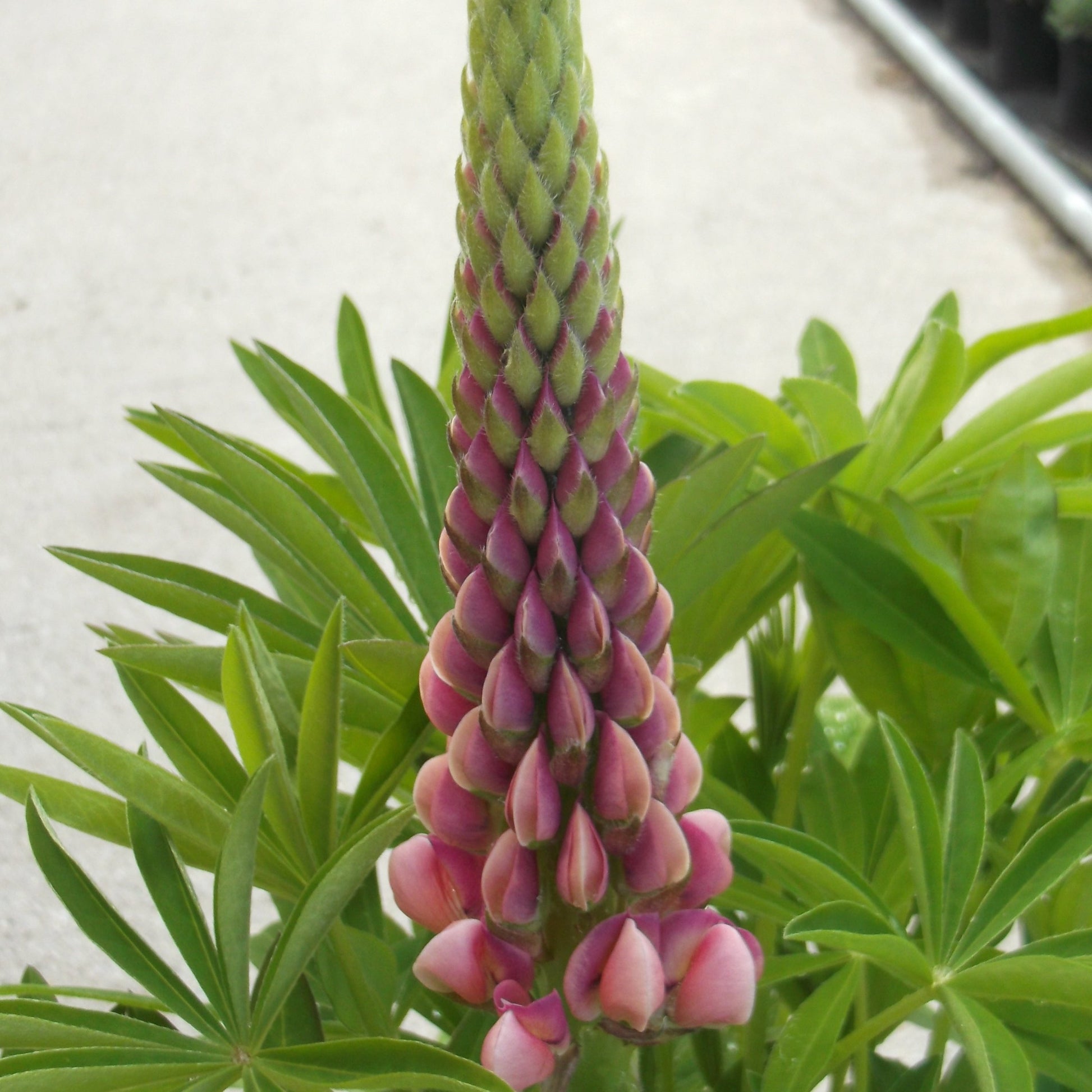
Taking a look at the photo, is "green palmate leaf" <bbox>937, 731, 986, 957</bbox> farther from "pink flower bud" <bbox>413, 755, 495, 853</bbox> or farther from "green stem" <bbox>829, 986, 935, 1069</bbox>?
"pink flower bud" <bbox>413, 755, 495, 853</bbox>

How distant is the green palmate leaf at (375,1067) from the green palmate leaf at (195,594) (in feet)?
0.52

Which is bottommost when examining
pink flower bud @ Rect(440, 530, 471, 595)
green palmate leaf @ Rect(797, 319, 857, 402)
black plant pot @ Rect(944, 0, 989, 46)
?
pink flower bud @ Rect(440, 530, 471, 595)

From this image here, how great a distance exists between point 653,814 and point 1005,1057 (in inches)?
5.4

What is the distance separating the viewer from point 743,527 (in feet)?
1.65

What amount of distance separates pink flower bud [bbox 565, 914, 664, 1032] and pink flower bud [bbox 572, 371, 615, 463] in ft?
0.45

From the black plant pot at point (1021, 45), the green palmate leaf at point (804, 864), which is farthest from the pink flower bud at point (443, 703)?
the black plant pot at point (1021, 45)

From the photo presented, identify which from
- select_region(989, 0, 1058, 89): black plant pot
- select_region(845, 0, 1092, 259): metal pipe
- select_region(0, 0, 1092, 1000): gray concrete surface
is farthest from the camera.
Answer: select_region(989, 0, 1058, 89): black plant pot

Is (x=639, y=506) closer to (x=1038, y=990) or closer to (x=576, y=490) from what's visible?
(x=576, y=490)

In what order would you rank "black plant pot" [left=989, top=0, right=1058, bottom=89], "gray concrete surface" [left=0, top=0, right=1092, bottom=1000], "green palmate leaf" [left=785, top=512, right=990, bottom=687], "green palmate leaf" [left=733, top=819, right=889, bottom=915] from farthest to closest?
"black plant pot" [left=989, top=0, right=1058, bottom=89], "gray concrete surface" [left=0, top=0, right=1092, bottom=1000], "green palmate leaf" [left=785, top=512, right=990, bottom=687], "green palmate leaf" [left=733, top=819, right=889, bottom=915]

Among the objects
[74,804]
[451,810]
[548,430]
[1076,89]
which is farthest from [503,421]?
[1076,89]

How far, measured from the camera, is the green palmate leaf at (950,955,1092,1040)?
1.26 ft

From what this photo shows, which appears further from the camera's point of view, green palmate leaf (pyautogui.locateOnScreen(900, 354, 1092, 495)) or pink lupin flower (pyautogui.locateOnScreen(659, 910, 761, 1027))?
green palmate leaf (pyautogui.locateOnScreen(900, 354, 1092, 495))

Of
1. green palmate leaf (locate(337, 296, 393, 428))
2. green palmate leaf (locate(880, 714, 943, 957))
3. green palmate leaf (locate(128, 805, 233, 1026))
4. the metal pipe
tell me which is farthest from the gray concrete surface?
green palmate leaf (locate(880, 714, 943, 957))

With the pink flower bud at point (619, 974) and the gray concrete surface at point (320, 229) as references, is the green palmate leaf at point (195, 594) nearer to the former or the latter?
the pink flower bud at point (619, 974)
